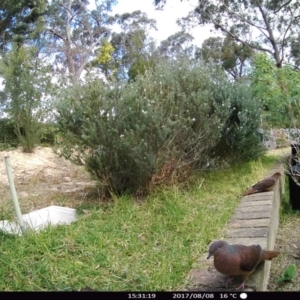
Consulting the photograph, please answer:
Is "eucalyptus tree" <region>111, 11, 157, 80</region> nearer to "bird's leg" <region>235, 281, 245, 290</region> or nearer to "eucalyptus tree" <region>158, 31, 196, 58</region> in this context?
"eucalyptus tree" <region>158, 31, 196, 58</region>

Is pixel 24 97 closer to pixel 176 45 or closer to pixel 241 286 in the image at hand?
pixel 176 45

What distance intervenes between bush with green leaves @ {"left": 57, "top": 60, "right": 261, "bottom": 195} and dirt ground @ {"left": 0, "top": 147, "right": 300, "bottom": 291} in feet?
0.91

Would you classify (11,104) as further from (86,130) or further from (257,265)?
(257,265)

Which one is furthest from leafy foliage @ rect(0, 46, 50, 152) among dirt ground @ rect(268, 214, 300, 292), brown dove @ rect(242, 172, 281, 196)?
dirt ground @ rect(268, 214, 300, 292)

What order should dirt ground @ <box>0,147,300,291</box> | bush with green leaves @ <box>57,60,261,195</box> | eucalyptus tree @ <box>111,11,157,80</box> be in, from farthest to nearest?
eucalyptus tree @ <box>111,11,157,80</box>, bush with green leaves @ <box>57,60,261,195</box>, dirt ground @ <box>0,147,300,291</box>

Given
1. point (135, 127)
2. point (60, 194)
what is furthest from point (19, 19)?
point (135, 127)

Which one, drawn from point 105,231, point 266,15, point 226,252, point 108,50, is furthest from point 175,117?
point 266,15

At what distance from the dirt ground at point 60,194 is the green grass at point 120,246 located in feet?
0.94

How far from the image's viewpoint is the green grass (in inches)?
44.5

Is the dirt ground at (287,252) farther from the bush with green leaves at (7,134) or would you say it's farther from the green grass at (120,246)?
the bush with green leaves at (7,134)


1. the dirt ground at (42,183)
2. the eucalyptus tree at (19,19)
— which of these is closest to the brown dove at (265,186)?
the dirt ground at (42,183)

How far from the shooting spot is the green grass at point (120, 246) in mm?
1130

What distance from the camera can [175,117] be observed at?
2166 mm

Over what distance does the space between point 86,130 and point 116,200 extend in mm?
392
